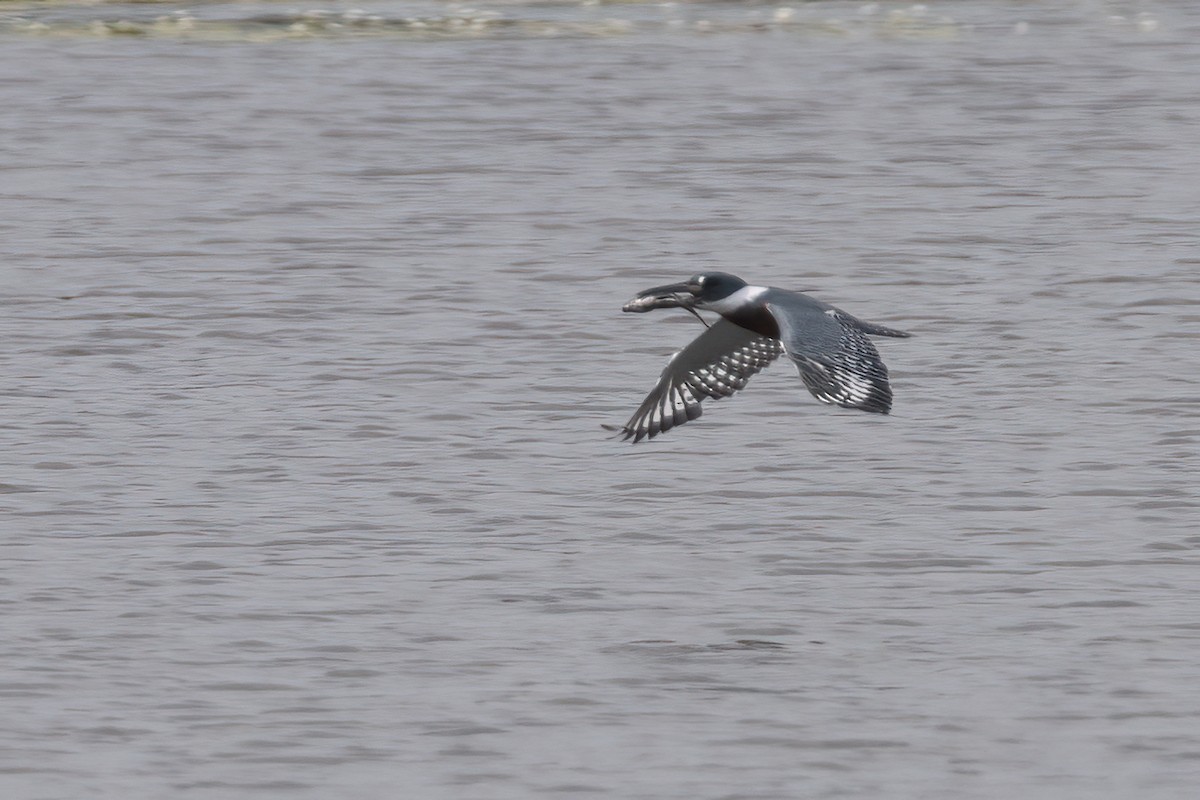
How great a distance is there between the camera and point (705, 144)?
23.3 metres

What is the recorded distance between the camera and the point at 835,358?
1048 centimetres

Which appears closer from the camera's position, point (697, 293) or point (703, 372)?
point (697, 293)

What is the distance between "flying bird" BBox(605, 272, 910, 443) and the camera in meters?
10.3

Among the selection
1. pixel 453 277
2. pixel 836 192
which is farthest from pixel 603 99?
pixel 453 277

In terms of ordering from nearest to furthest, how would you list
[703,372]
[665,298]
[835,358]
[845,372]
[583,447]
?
[845,372] → [835,358] → [665,298] → [703,372] → [583,447]

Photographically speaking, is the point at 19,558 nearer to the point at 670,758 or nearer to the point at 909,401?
the point at 670,758

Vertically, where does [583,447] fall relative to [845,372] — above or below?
below

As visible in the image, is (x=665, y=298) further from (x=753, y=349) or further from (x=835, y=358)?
(x=835, y=358)

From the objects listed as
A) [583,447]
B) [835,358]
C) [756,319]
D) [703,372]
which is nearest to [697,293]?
[756,319]

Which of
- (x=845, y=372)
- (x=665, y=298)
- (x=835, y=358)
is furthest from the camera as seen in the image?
(x=665, y=298)

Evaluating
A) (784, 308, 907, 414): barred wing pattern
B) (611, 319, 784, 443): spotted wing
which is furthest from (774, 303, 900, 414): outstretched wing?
(611, 319, 784, 443): spotted wing

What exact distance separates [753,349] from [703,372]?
0.78 feet

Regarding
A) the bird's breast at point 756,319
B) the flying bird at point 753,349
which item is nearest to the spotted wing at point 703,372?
the flying bird at point 753,349

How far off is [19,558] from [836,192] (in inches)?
417
